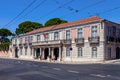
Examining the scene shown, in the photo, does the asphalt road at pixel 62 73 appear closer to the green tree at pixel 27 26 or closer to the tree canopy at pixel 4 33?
the green tree at pixel 27 26

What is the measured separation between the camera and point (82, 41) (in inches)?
1815

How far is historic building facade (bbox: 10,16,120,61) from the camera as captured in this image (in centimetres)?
4291

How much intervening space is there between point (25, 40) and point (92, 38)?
29198mm

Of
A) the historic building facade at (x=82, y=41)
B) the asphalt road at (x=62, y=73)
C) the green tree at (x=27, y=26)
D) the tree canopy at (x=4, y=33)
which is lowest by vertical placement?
the asphalt road at (x=62, y=73)

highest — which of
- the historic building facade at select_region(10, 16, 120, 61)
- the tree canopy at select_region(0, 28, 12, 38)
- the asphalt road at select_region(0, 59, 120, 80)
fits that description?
the tree canopy at select_region(0, 28, 12, 38)

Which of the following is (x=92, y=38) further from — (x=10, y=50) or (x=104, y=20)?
(x=10, y=50)

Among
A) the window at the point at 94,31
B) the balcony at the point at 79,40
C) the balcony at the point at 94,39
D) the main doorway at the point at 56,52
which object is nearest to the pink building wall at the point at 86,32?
the window at the point at 94,31

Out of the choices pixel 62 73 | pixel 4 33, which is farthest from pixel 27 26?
pixel 62 73

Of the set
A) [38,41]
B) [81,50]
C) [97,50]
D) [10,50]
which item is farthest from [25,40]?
[97,50]

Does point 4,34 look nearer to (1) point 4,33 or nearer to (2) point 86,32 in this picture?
(1) point 4,33

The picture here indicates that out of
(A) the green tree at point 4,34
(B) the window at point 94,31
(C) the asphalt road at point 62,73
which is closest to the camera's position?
(C) the asphalt road at point 62,73

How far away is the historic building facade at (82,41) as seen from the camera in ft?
141

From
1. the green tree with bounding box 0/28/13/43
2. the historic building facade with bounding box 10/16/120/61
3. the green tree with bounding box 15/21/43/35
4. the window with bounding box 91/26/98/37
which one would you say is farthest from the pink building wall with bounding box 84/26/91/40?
the green tree with bounding box 0/28/13/43

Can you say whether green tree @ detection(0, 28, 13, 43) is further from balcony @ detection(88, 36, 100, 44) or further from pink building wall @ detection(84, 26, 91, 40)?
balcony @ detection(88, 36, 100, 44)
